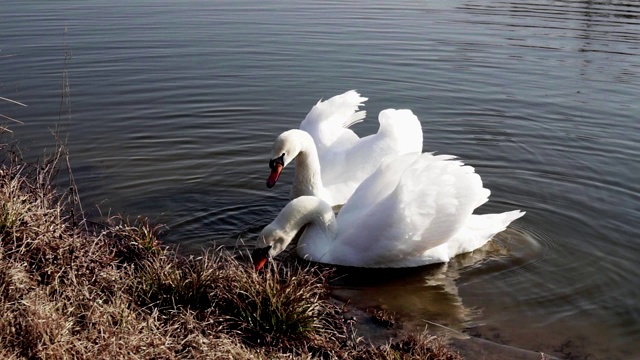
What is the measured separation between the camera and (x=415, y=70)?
1460 centimetres

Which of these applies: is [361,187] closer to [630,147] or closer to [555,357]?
[555,357]

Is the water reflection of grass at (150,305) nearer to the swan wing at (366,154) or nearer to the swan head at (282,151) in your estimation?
the swan head at (282,151)

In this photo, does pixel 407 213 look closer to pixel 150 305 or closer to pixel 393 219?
pixel 393 219

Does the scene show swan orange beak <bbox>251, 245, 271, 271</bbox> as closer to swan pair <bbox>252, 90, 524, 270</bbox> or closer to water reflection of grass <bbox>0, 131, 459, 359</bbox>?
swan pair <bbox>252, 90, 524, 270</bbox>

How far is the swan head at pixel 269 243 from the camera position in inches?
269

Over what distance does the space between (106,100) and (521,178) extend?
6.16 meters

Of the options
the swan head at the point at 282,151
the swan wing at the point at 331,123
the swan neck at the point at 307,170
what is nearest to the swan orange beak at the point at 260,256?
the swan head at the point at 282,151

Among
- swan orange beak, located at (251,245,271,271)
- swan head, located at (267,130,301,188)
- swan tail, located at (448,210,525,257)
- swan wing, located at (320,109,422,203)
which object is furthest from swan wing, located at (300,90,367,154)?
swan orange beak, located at (251,245,271,271)

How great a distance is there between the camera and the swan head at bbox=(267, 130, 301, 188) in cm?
795

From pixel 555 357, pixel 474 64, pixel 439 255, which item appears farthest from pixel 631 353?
pixel 474 64

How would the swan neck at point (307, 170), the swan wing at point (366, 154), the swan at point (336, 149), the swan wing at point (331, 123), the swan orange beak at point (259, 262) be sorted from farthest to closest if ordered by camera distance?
the swan wing at point (331, 123), the swan wing at point (366, 154), the swan neck at point (307, 170), the swan at point (336, 149), the swan orange beak at point (259, 262)

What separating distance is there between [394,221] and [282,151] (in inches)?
58.8

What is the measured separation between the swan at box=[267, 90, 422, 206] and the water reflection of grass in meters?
2.40

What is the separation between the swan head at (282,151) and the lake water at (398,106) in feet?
1.81
